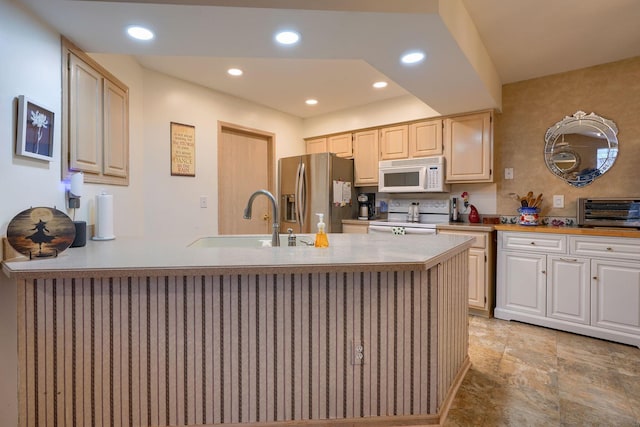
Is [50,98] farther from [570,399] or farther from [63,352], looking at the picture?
[570,399]

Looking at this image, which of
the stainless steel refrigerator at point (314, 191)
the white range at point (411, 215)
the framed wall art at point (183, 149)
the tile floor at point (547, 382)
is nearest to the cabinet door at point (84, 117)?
the framed wall art at point (183, 149)

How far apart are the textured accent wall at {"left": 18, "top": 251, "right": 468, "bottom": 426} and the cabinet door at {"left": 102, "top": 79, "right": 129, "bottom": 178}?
1233mm

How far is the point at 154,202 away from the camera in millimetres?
2971

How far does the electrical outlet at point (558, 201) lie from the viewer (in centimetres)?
308

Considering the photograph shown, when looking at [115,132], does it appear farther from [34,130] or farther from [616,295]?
[616,295]

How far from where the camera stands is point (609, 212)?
8.92ft

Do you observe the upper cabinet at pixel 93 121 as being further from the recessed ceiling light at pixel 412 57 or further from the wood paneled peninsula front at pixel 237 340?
the recessed ceiling light at pixel 412 57

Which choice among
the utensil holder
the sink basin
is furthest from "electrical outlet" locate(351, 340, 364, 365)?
the utensil holder

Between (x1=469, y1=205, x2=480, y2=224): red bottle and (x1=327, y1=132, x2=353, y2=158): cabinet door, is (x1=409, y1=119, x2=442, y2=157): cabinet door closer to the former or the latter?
(x1=469, y1=205, x2=480, y2=224): red bottle

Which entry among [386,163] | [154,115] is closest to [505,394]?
[386,163]

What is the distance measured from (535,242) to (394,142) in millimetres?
1817

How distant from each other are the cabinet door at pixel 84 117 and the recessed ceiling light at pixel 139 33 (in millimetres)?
426

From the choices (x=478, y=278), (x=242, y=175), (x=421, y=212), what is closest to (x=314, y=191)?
(x=242, y=175)

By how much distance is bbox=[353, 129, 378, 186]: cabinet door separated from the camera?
13.3 ft
